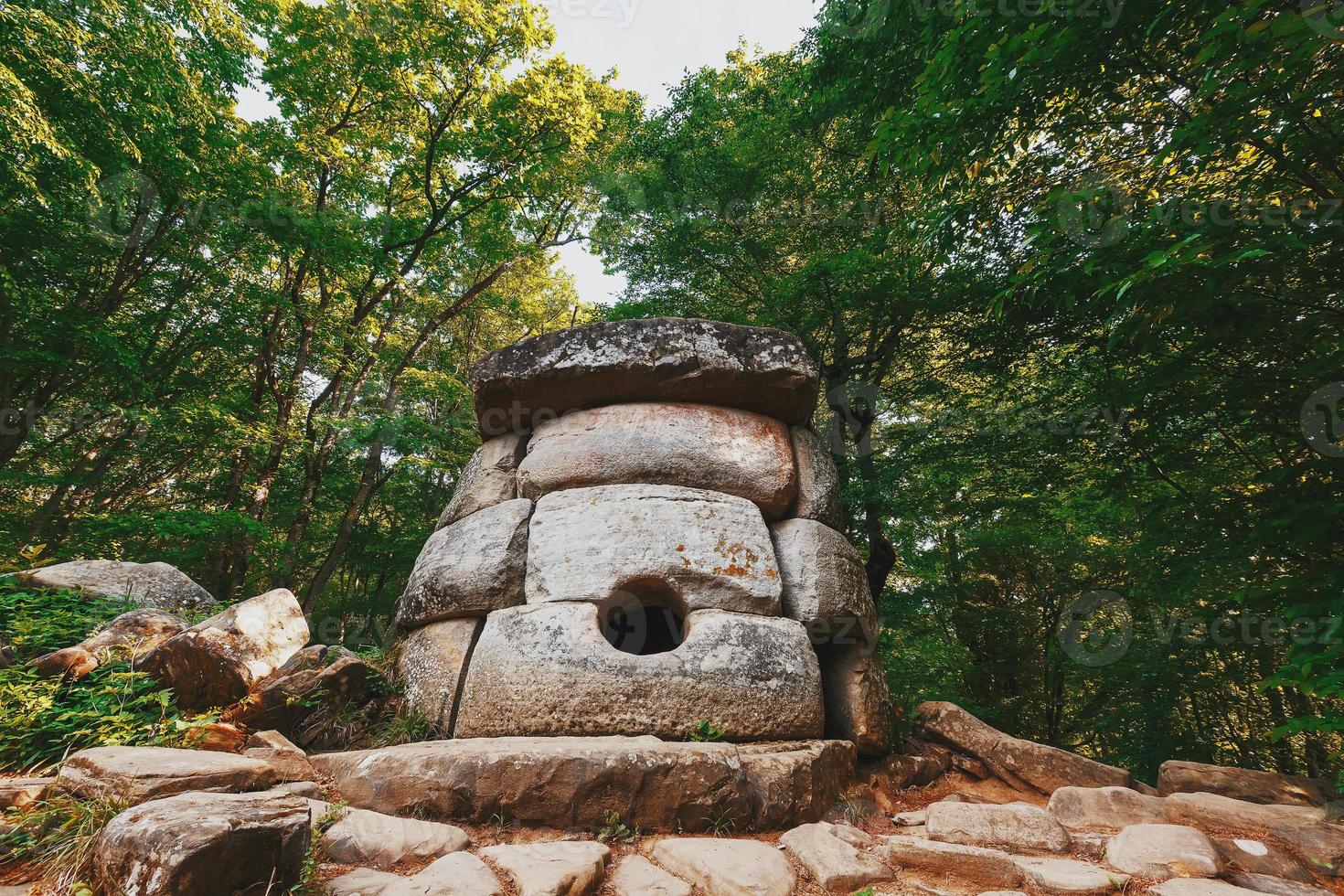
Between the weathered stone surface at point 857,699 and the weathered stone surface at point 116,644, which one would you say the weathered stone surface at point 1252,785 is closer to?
the weathered stone surface at point 857,699

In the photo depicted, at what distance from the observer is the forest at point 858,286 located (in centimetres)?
366

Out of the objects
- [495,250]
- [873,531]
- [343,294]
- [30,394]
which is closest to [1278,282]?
Result: [873,531]

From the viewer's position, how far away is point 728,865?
2645 millimetres

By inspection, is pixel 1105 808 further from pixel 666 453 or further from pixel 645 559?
pixel 666 453

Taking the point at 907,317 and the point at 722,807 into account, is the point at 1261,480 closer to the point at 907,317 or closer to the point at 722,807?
the point at 907,317

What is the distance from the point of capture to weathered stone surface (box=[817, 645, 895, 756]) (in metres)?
4.82

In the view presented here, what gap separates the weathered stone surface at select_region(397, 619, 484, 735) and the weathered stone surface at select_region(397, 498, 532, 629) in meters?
0.12

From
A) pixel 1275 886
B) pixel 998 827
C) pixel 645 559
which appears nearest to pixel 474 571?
pixel 645 559

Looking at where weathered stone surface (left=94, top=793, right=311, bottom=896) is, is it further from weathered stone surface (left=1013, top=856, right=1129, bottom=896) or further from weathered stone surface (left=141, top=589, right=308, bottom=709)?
weathered stone surface (left=1013, top=856, right=1129, bottom=896)

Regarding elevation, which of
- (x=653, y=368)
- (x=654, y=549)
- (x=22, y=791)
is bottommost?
(x=22, y=791)

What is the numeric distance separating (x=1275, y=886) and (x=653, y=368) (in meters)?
4.82

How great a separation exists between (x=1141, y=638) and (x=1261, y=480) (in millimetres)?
3461

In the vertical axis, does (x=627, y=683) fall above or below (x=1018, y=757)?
above

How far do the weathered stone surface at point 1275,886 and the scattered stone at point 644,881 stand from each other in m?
2.53
